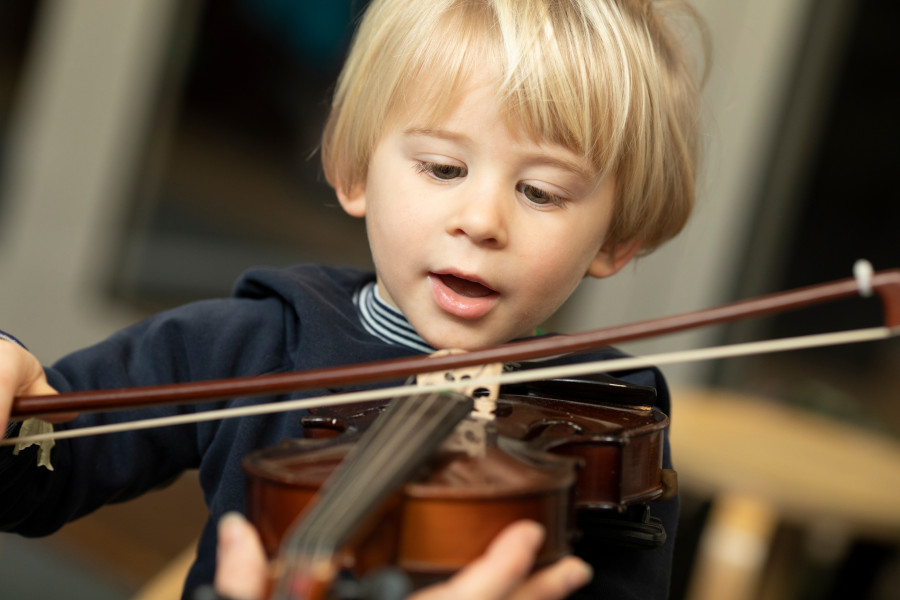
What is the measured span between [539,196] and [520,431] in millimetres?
187

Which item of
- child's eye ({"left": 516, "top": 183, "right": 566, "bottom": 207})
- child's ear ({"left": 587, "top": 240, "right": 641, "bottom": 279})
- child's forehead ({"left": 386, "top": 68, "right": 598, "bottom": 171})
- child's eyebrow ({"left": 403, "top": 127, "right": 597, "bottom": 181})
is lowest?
child's ear ({"left": 587, "top": 240, "right": 641, "bottom": 279})

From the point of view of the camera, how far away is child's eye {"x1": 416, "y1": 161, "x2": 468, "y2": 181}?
0.73 metres

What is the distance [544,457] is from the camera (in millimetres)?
578

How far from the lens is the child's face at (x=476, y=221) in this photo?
2.33 feet

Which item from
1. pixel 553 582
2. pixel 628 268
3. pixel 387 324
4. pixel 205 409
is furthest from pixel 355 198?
pixel 628 268

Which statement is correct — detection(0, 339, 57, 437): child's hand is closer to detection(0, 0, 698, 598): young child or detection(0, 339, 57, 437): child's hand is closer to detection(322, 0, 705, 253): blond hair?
detection(0, 0, 698, 598): young child

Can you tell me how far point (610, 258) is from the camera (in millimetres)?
874

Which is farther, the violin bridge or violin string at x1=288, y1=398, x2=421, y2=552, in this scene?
the violin bridge

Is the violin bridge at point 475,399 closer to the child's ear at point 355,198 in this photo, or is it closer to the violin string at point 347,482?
the violin string at point 347,482

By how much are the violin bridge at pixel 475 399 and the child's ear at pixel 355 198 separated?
0.63ft

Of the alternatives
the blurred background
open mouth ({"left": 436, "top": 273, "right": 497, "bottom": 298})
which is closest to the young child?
open mouth ({"left": 436, "top": 273, "right": 497, "bottom": 298})

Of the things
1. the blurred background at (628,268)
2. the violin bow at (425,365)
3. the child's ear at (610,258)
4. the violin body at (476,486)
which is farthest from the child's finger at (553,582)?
the blurred background at (628,268)

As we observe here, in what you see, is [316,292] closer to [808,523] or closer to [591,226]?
[591,226]

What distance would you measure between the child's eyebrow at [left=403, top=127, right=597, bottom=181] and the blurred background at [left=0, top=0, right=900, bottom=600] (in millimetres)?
269
